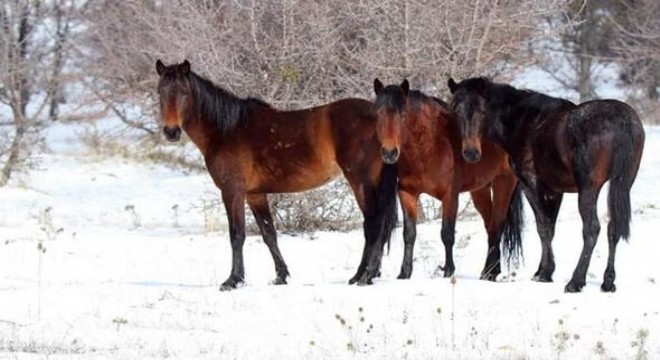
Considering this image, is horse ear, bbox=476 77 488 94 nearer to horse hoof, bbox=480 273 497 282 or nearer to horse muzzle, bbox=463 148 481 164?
horse muzzle, bbox=463 148 481 164

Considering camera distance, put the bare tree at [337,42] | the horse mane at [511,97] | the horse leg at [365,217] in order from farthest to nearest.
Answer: the bare tree at [337,42] → the horse mane at [511,97] → the horse leg at [365,217]

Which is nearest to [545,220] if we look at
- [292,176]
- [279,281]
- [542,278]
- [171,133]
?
[542,278]

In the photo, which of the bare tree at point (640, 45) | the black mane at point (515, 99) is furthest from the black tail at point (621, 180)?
the bare tree at point (640, 45)

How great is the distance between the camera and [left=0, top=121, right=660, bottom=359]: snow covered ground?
711cm

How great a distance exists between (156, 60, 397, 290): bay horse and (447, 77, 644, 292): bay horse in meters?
0.87

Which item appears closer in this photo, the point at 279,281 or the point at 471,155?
the point at 471,155

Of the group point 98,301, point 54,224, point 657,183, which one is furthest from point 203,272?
point 657,183

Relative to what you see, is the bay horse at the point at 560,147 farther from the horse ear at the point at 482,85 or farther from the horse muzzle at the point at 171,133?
the horse muzzle at the point at 171,133

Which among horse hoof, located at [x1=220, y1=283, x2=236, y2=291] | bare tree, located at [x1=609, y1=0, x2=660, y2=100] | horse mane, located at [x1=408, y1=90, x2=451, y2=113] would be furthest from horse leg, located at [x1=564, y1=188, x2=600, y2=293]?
bare tree, located at [x1=609, y1=0, x2=660, y2=100]

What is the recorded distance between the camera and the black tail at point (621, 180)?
8750mm

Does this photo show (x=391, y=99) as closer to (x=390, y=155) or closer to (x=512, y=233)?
(x=390, y=155)

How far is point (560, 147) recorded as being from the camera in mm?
9195

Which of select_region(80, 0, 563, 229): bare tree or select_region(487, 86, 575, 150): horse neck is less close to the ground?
select_region(80, 0, 563, 229): bare tree

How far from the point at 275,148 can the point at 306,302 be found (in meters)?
1.83
